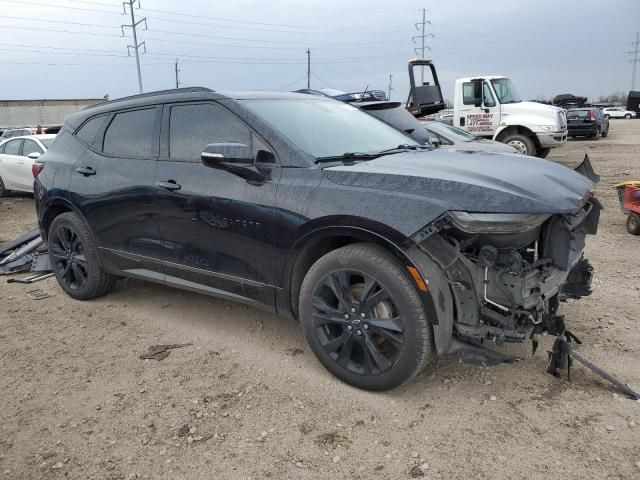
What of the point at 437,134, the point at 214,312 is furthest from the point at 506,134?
the point at 214,312

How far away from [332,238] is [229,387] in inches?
44.1

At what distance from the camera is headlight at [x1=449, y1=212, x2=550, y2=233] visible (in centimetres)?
262

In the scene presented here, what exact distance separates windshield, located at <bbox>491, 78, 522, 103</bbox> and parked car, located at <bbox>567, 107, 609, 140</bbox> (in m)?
13.4

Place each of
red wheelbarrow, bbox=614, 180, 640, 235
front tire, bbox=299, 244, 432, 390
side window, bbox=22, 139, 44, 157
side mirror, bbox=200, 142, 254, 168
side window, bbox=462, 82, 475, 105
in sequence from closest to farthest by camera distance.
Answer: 1. front tire, bbox=299, 244, 432, 390
2. side mirror, bbox=200, 142, 254, 168
3. red wheelbarrow, bbox=614, 180, 640, 235
4. side window, bbox=22, 139, 44, 157
5. side window, bbox=462, 82, 475, 105

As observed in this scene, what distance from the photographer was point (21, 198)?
1259 cm

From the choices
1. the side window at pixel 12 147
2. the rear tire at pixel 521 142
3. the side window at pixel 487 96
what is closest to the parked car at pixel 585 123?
the rear tire at pixel 521 142

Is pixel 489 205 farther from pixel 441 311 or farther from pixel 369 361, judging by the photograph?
pixel 369 361

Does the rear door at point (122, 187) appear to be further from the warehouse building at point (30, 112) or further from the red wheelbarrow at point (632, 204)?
the warehouse building at point (30, 112)

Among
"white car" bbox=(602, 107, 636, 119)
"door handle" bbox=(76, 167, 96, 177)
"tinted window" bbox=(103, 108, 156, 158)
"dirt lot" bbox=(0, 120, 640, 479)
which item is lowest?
"dirt lot" bbox=(0, 120, 640, 479)

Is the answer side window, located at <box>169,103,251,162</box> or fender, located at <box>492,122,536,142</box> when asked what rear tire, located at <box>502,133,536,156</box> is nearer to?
fender, located at <box>492,122,536,142</box>

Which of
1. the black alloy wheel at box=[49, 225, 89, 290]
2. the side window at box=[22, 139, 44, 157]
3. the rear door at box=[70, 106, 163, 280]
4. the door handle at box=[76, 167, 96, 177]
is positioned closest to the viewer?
the rear door at box=[70, 106, 163, 280]

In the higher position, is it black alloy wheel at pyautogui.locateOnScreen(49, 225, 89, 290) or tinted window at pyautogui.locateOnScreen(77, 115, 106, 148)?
tinted window at pyautogui.locateOnScreen(77, 115, 106, 148)

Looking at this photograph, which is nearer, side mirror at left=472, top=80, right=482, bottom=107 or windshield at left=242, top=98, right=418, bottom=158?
windshield at left=242, top=98, right=418, bottom=158

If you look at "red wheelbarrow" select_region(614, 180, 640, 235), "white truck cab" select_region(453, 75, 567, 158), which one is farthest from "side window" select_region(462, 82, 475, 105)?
"red wheelbarrow" select_region(614, 180, 640, 235)
